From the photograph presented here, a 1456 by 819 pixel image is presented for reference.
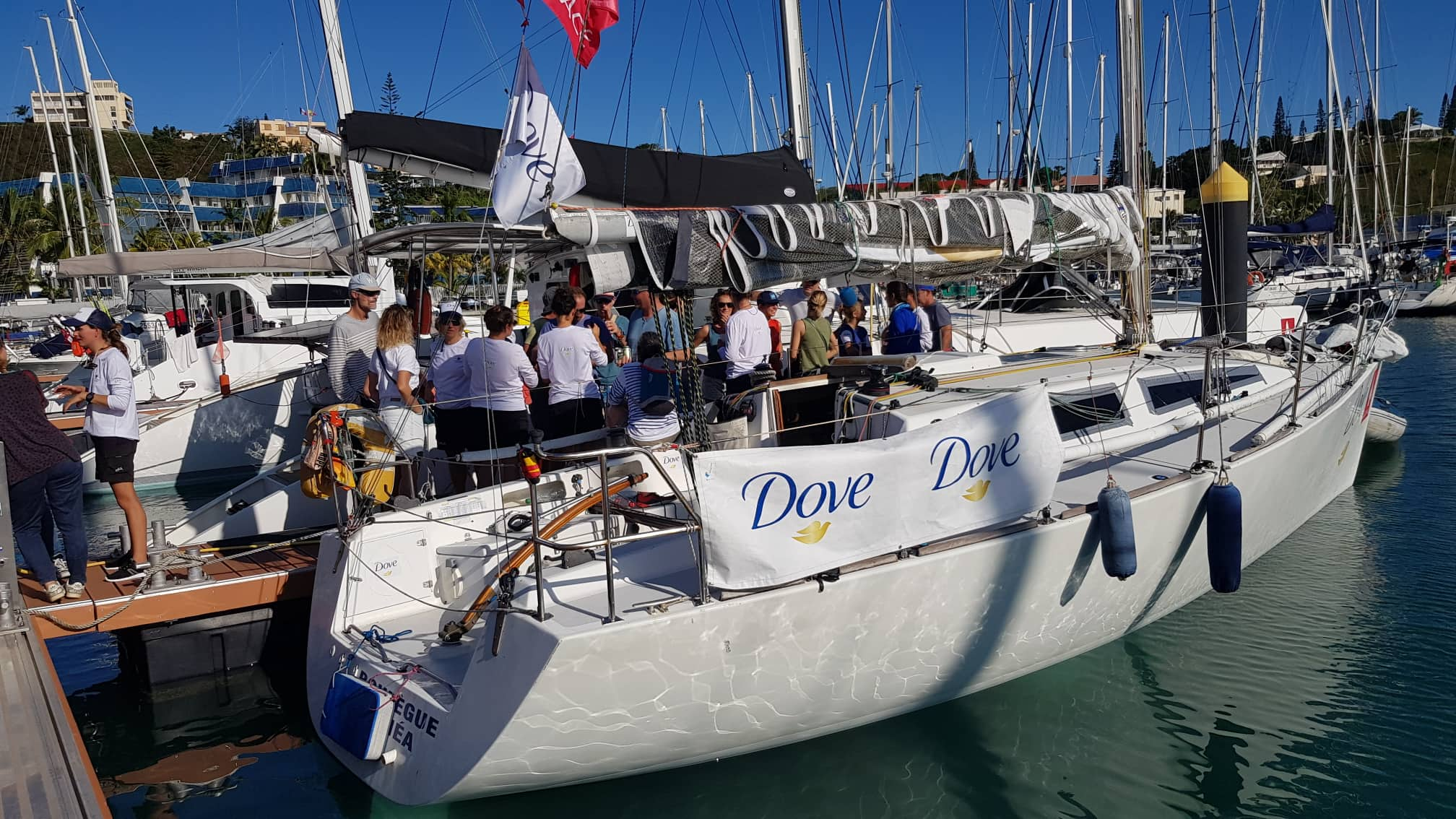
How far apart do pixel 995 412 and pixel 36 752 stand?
4570 millimetres

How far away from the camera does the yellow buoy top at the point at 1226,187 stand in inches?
397

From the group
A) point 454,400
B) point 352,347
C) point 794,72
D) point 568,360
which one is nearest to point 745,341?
point 568,360

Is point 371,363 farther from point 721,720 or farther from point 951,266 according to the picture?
point 951,266

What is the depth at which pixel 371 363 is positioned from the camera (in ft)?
23.8

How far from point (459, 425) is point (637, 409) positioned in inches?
49.2

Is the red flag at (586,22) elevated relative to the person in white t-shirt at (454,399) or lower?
elevated

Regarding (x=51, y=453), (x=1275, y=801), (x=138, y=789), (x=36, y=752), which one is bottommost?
(x=1275, y=801)

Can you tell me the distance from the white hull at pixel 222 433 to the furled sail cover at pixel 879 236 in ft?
30.6

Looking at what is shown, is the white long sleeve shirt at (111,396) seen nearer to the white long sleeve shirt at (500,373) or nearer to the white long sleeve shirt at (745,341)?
the white long sleeve shirt at (500,373)

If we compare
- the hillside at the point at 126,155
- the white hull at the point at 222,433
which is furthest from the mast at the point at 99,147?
the hillside at the point at 126,155

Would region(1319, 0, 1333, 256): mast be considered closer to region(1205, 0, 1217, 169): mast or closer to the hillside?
region(1205, 0, 1217, 169): mast

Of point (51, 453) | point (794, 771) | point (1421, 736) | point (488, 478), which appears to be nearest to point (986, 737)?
point (794, 771)

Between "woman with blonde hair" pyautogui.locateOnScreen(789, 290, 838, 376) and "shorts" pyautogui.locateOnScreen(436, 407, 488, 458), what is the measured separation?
2.29 meters

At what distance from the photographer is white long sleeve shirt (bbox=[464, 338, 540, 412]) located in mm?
6301
